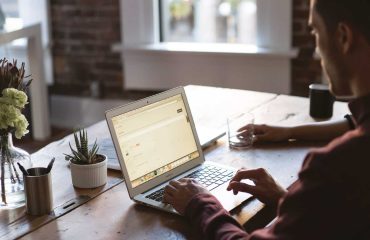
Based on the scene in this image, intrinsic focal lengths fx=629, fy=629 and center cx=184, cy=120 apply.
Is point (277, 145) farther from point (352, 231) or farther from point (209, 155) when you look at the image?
point (352, 231)

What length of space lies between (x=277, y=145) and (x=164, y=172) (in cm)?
54

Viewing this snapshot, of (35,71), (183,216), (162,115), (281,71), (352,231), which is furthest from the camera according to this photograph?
(35,71)

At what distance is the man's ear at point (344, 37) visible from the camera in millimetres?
1201

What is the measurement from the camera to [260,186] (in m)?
1.73

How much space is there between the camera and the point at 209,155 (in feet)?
6.91

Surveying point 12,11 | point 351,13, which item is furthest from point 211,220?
point 12,11

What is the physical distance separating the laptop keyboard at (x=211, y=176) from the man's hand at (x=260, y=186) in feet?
0.29

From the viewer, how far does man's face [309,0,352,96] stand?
4.09 feet

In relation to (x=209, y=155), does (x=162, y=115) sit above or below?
above

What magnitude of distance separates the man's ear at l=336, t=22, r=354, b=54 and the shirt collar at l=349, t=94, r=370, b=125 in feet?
0.33

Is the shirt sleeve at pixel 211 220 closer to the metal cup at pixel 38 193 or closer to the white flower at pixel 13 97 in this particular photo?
the metal cup at pixel 38 193

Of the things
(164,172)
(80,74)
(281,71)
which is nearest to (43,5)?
(80,74)

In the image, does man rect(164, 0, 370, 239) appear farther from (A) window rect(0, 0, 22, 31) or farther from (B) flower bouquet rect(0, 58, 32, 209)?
Result: (A) window rect(0, 0, 22, 31)

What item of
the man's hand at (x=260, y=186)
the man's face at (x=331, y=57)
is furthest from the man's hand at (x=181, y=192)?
the man's face at (x=331, y=57)
